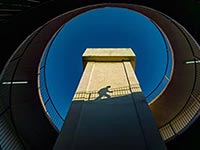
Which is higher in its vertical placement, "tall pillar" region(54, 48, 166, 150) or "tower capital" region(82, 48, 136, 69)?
"tower capital" region(82, 48, 136, 69)

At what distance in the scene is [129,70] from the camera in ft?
29.1

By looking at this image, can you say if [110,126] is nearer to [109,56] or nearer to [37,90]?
[37,90]

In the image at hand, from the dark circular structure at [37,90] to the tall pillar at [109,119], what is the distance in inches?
82.9

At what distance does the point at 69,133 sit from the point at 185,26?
11.6 ft

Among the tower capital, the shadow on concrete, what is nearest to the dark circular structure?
the tower capital

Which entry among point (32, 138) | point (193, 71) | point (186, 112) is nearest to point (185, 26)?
point (193, 71)

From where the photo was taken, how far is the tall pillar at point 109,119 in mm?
3961

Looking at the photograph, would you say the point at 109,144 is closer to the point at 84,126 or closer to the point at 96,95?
the point at 84,126

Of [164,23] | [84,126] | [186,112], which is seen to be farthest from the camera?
[186,112]

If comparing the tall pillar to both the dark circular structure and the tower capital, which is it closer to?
the dark circular structure

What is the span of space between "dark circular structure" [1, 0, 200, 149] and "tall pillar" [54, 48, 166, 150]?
2.11 metres

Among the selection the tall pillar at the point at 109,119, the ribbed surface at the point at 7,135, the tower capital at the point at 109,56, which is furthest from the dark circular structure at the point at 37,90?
the tower capital at the point at 109,56

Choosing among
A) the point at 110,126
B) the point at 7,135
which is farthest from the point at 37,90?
the point at 110,126

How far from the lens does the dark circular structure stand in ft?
23.2
